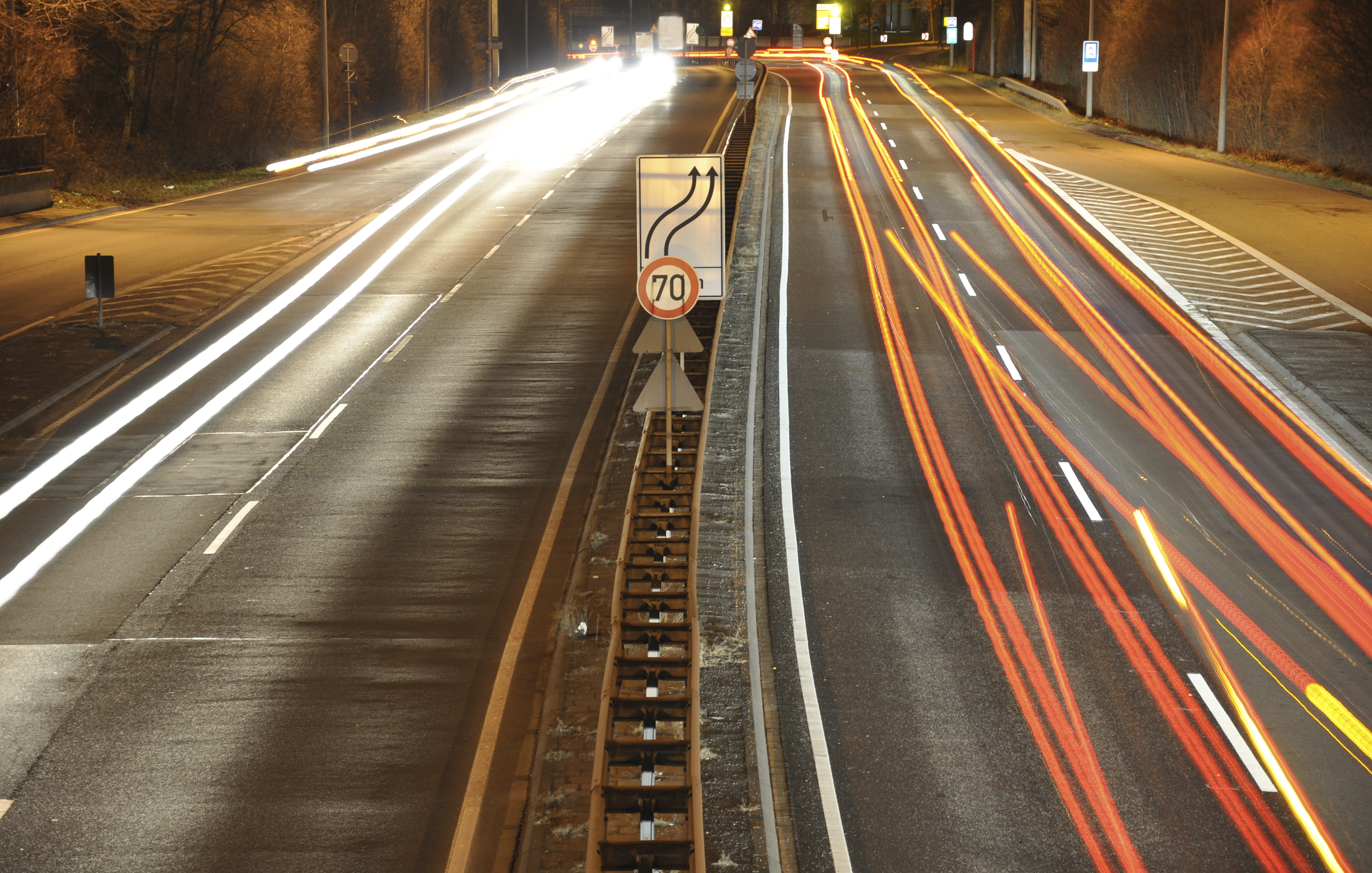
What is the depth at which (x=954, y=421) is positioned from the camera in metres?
18.3

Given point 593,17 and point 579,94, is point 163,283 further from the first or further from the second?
point 593,17

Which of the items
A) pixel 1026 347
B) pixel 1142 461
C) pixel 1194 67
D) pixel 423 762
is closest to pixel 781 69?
pixel 1194 67

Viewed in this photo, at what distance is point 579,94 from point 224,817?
209ft

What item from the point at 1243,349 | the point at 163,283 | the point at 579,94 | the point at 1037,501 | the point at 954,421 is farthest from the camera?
the point at 579,94

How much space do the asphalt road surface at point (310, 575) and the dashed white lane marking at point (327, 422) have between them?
5 centimetres

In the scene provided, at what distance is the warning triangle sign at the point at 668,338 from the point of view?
550 inches

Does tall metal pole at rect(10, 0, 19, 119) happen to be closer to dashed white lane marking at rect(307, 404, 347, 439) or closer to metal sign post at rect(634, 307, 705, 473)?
dashed white lane marking at rect(307, 404, 347, 439)

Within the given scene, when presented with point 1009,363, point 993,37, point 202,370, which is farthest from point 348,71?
point 1009,363

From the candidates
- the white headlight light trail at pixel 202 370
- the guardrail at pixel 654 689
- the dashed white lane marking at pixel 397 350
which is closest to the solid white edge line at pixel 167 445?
the white headlight light trail at pixel 202 370

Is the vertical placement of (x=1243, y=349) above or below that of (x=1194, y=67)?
below

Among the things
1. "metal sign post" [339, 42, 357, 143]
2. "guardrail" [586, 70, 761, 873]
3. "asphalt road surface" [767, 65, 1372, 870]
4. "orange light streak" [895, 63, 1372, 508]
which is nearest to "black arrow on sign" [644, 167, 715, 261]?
"guardrail" [586, 70, 761, 873]

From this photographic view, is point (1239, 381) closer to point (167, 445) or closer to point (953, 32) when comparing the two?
point (167, 445)

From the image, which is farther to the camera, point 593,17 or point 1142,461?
point 593,17

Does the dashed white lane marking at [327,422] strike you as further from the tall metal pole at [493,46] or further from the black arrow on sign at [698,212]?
the tall metal pole at [493,46]
